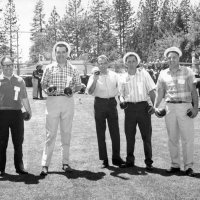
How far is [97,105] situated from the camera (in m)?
6.40

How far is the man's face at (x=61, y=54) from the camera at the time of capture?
5.99 m

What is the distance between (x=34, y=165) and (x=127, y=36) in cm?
6585

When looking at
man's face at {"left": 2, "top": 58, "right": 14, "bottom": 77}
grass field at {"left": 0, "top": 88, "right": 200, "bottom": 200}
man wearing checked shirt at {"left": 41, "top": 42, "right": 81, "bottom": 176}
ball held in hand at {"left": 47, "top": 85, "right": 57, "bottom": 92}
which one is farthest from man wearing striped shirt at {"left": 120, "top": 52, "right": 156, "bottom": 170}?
man's face at {"left": 2, "top": 58, "right": 14, "bottom": 77}

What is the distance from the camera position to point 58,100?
232 inches

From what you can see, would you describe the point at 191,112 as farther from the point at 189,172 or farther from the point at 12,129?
the point at 12,129

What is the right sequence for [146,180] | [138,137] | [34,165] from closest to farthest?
[146,180], [34,165], [138,137]

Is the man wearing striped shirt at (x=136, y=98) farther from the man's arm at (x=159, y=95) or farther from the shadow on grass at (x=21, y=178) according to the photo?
the shadow on grass at (x=21, y=178)

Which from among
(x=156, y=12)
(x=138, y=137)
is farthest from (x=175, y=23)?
(x=138, y=137)

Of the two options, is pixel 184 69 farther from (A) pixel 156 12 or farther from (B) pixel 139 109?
(A) pixel 156 12

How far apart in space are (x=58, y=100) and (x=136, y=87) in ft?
4.14

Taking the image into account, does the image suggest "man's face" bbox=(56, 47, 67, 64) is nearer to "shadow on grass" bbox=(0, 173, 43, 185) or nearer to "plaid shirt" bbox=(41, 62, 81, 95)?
"plaid shirt" bbox=(41, 62, 81, 95)

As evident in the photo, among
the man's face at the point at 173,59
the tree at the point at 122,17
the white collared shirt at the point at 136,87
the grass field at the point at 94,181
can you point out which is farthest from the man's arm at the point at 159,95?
the tree at the point at 122,17

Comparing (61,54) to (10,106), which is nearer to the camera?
(10,106)

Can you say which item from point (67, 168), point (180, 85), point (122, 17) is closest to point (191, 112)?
point (180, 85)
